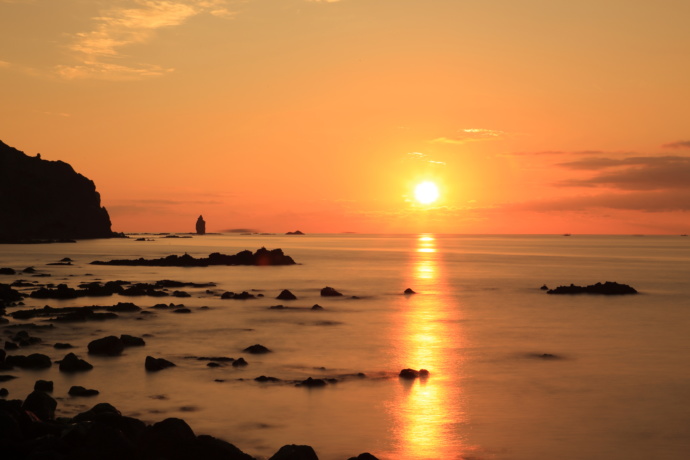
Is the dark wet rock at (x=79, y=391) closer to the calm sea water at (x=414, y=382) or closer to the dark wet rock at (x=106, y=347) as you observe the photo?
the calm sea water at (x=414, y=382)

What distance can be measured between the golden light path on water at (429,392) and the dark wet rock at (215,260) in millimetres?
62718

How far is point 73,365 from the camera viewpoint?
25.3 meters

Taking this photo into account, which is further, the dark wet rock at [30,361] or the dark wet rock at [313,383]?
the dark wet rock at [30,361]

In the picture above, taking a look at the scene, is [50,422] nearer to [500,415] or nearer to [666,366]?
[500,415]

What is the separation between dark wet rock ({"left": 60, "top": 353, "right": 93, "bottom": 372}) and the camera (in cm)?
2520

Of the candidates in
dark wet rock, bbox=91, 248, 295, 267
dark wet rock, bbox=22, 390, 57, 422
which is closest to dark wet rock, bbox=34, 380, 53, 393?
dark wet rock, bbox=22, 390, 57, 422

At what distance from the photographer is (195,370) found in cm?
2628

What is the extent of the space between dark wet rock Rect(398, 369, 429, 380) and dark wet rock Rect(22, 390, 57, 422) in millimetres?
13881

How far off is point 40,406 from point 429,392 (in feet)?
43.8

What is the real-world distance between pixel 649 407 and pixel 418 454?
396 inches

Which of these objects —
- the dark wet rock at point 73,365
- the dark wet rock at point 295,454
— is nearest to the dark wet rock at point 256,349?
the dark wet rock at point 73,365

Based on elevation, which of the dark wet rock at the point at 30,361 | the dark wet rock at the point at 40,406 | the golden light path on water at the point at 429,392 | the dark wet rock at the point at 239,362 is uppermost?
the dark wet rock at the point at 40,406

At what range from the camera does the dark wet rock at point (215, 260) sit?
10412 centimetres

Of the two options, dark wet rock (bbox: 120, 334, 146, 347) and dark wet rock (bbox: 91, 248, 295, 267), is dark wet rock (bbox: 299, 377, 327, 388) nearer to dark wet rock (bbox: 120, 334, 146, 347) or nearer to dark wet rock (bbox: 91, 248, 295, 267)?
dark wet rock (bbox: 120, 334, 146, 347)
